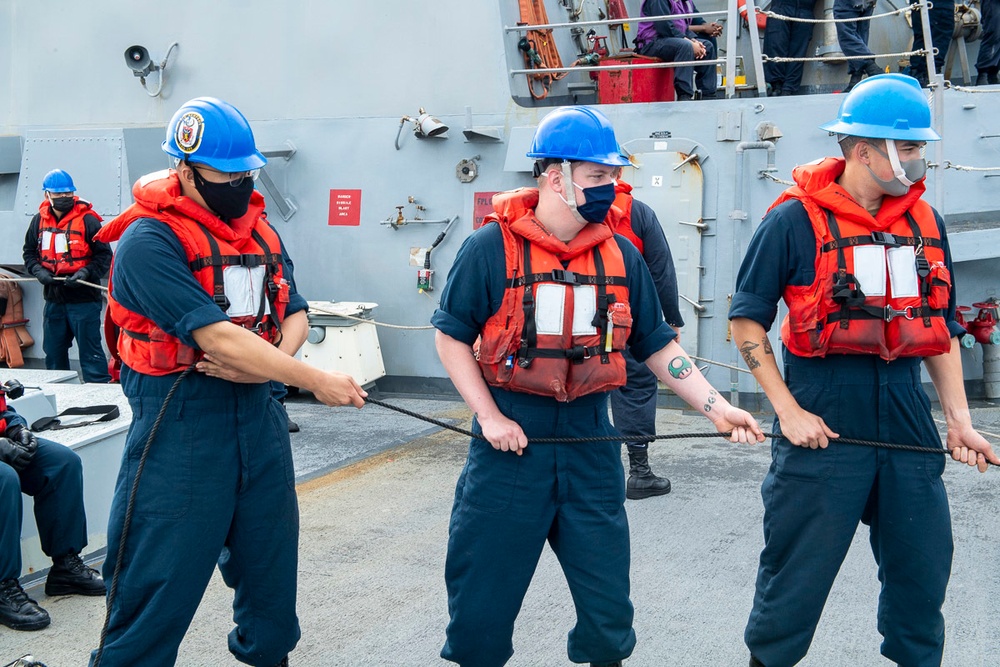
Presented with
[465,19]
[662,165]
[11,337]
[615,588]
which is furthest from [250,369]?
[11,337]

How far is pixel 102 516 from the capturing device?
5.00 metres

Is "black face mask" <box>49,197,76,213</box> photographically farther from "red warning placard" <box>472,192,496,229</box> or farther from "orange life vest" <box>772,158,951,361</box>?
"orange life vest" <box>772,158,951,361</box>

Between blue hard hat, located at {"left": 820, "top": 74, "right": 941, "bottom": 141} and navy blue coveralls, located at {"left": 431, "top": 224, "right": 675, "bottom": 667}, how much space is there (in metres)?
1.18

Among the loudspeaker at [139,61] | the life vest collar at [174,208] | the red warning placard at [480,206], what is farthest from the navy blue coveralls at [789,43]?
the life vest collar at [174,208]

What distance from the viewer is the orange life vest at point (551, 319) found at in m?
2.96

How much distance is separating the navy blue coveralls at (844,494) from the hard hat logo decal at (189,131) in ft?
5.67

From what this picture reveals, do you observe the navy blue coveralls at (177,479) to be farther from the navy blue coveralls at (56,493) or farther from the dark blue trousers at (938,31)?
the dark blue trousers at (938,31)

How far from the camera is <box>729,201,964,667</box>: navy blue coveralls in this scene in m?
3.07

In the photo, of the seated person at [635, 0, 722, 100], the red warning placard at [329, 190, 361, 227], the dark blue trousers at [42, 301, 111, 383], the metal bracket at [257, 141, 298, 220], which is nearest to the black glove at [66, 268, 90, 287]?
the dark blue trousers at [42, 301, 111, 383]

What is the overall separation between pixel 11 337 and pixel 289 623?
805 centimetres

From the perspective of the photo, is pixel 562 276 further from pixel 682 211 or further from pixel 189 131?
pixel 682 211

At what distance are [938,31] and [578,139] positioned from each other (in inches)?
278

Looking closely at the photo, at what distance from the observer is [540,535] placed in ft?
9.87

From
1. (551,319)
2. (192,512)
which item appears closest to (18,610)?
(192,512)
